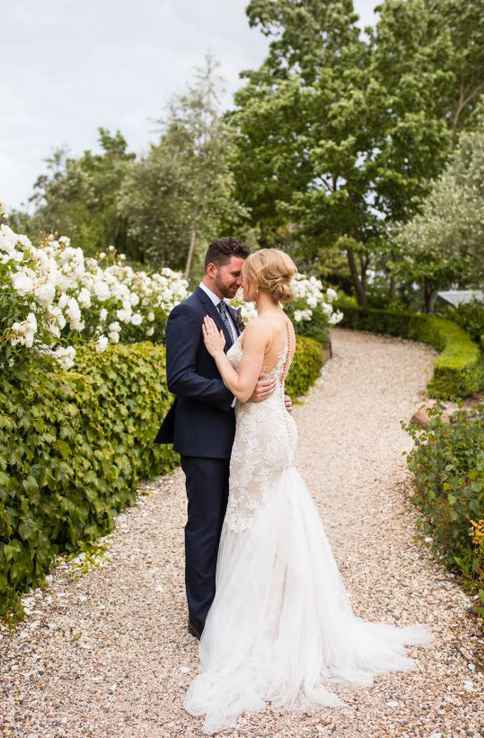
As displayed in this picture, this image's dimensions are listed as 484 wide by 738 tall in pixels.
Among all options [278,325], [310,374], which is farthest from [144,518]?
[310,374]

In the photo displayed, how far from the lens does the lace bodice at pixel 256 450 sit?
139 inches

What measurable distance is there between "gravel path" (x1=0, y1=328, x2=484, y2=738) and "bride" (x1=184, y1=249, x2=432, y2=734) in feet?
0.55

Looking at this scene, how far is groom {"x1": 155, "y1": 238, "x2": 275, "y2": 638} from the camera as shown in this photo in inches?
137

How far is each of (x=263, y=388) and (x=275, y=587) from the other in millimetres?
1022

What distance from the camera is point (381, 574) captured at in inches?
186

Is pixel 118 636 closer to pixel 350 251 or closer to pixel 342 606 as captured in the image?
pixel 342 606

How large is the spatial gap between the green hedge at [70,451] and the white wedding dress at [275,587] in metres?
1.27

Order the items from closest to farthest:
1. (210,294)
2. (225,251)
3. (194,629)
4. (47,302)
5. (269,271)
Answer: (269,271) < (225,251) < (210,294) < (194,629) < (47,302)

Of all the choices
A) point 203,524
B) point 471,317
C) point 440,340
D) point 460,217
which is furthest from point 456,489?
point 471,317

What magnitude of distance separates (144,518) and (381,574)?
2.07 metres

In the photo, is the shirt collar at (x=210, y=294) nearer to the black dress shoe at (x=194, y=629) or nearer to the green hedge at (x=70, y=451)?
the green hedge at (x=70, y=451)

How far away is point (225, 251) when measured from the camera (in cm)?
356

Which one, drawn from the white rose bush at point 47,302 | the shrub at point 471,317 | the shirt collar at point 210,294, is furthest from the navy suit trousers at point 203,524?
the shrub at point 471,317

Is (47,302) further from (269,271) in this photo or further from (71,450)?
(269,271)
